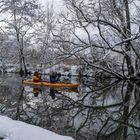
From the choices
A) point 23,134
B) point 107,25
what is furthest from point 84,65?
point 23,134

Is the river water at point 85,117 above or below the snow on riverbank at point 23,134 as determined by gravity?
below

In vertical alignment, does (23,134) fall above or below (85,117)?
above

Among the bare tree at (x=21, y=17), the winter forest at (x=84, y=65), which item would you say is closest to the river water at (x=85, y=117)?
the winter forest at (x=84, y=65)

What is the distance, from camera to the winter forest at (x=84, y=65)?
12.9 meters

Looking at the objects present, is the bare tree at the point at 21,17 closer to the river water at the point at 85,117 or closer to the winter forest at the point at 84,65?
the winter forest at the point at 84,65

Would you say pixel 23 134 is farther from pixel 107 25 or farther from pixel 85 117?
pixel 107 25

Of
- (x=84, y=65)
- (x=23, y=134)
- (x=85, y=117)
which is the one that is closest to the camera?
(x=23, y=134)

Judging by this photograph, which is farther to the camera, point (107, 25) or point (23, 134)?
point (107, 25)

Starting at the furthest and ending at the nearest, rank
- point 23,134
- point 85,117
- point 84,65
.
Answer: point 84,65, point 85,117, point 23,134

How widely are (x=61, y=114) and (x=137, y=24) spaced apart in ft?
40.4

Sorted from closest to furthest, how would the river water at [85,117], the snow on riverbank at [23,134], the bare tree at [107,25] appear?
the snow on riverbank at [23,134], the river water at [85,117], the bare tree at [107,25]

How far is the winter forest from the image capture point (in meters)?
12.9

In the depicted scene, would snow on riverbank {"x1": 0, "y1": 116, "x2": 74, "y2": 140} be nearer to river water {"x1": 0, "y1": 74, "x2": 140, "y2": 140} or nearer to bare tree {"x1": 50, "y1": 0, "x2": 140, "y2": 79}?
river water {"x1": 0, "y1": 74, "x2": 140, "y2": 140}

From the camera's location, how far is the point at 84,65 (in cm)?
3186
